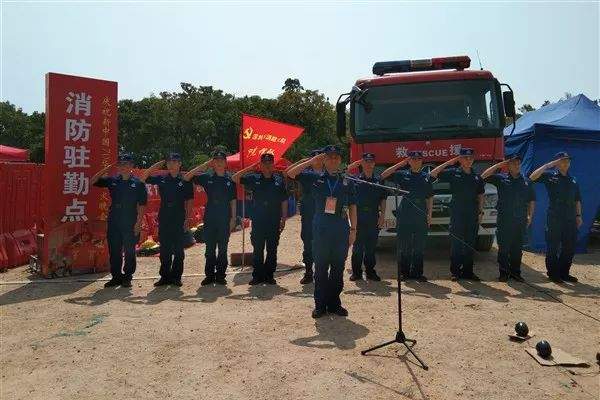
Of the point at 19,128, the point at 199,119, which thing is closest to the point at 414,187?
the point at 199,119

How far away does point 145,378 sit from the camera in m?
3.76

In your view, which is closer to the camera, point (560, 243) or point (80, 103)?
point (560, 243)

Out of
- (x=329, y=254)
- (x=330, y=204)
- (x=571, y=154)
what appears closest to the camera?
(x=330, y=204)

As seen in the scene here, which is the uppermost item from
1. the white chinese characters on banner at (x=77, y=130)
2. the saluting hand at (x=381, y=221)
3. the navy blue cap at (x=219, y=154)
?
the white chinese characters on banner at (x=77, y=130)

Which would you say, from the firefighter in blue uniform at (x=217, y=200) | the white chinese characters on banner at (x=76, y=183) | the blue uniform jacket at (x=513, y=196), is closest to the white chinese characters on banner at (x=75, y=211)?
the white chinese characters on banner at (x=76, y=183)

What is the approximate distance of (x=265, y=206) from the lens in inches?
269

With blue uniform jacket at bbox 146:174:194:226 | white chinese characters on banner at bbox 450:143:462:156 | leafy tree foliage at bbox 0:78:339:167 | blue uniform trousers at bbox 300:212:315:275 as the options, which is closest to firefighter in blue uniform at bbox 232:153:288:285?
blue uniform trousers at bbox 300:212:315:275

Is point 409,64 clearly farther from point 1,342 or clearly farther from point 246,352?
point 1,342

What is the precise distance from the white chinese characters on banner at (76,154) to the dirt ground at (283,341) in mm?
1196

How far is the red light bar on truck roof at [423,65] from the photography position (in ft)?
26.9

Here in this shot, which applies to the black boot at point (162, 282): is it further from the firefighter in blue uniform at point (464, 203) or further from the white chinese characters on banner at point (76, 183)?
the firefighter in blue uniform at point (464, 203)

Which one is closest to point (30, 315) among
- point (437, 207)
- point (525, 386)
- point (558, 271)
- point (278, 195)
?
point (278, 195)

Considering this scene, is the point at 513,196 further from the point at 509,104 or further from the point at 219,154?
Answer: the point at 219,154

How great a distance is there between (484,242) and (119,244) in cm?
678
